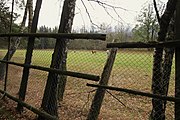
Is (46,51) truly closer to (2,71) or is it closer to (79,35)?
(79,35)

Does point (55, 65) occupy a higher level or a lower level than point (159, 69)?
lower

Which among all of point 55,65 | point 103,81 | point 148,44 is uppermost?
point 148,44

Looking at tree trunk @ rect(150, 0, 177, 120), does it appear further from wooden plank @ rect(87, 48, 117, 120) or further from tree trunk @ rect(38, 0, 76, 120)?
tree trunk @ rect(38, 0, 76, 120)

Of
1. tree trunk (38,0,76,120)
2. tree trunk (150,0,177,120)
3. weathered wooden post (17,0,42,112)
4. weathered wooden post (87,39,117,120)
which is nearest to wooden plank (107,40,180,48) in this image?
weathered wooden post (87,39,117,120)

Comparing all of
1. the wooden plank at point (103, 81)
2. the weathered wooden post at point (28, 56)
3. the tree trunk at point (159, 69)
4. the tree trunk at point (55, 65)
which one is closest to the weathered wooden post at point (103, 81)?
the wooden plank at point (103, 81)

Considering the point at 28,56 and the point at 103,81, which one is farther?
the point at 28,56

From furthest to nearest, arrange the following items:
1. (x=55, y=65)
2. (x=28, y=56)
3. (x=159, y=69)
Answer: (x=28, y=56), (x=55, y=65), (x=159, y=69)

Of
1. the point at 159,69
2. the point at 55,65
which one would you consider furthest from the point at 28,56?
the point at 159,69

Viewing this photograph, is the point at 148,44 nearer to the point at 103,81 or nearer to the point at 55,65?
the point at 103,81

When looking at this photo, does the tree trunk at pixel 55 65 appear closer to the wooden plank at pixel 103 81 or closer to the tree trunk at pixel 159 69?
the wooden plank at pixel 103 81

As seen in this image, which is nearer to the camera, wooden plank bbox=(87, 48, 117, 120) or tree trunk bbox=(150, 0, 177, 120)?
tree trunk bbox=(150, 0, 177, 120)

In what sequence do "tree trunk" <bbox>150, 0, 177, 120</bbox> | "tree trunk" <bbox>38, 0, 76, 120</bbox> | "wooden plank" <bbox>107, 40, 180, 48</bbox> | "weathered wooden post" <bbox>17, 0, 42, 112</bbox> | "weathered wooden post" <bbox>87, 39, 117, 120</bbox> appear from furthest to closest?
"weathered wooden post" <bbox>17, 0, 42, 112</bbox>, "tree trunk" <bbox>38, 0, 76, 120</bbox>, "weathered wooden post" <bbox>87, 39, 117, 120</bbox>, "tree trunk" <bbox>150, 0, 177, 120</bbox>, "wooden plank" <bbox>107, 40, 180, 48</bbox>

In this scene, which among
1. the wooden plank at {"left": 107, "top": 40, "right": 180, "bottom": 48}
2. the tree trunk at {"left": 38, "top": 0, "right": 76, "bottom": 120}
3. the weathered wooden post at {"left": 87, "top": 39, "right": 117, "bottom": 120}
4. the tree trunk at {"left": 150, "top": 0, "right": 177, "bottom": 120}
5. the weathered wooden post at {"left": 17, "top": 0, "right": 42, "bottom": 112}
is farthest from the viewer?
the weathered wooden post at {"left": 17, "top": 0, "right": 42, "bottom": 112}

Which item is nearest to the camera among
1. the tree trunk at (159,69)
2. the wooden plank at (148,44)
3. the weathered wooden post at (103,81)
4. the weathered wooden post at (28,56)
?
the wooden plank at (148,44)
